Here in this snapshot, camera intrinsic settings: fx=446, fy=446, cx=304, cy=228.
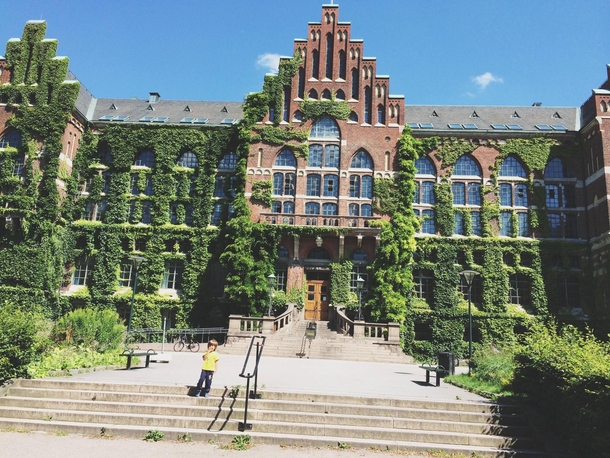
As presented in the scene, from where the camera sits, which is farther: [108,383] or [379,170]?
[379,170]

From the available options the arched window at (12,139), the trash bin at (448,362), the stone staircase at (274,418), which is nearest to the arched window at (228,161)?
the arched window at (12,139)

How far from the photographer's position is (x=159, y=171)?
35.5m

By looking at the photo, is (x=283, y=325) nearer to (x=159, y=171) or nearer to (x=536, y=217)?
(x=159, y=171)

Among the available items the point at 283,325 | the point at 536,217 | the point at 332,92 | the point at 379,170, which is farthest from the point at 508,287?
the point at 332,92

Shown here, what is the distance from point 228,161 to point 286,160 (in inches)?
200

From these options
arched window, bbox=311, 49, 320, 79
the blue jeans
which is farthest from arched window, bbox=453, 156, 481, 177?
the blue jeans

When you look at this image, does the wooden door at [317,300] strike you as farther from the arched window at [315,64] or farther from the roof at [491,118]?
the arched window at [315,64]

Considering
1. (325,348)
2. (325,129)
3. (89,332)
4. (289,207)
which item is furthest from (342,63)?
(89,332)

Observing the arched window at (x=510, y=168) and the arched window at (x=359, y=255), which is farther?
the arched window at (x=510, y=168)

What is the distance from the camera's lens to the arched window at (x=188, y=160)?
36219 millimetres

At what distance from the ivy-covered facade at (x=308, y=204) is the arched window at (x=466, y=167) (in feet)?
0.42

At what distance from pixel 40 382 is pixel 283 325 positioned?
17117 mm

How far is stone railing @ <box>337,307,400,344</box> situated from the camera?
25.8m

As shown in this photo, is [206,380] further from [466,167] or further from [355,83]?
[466,167]
